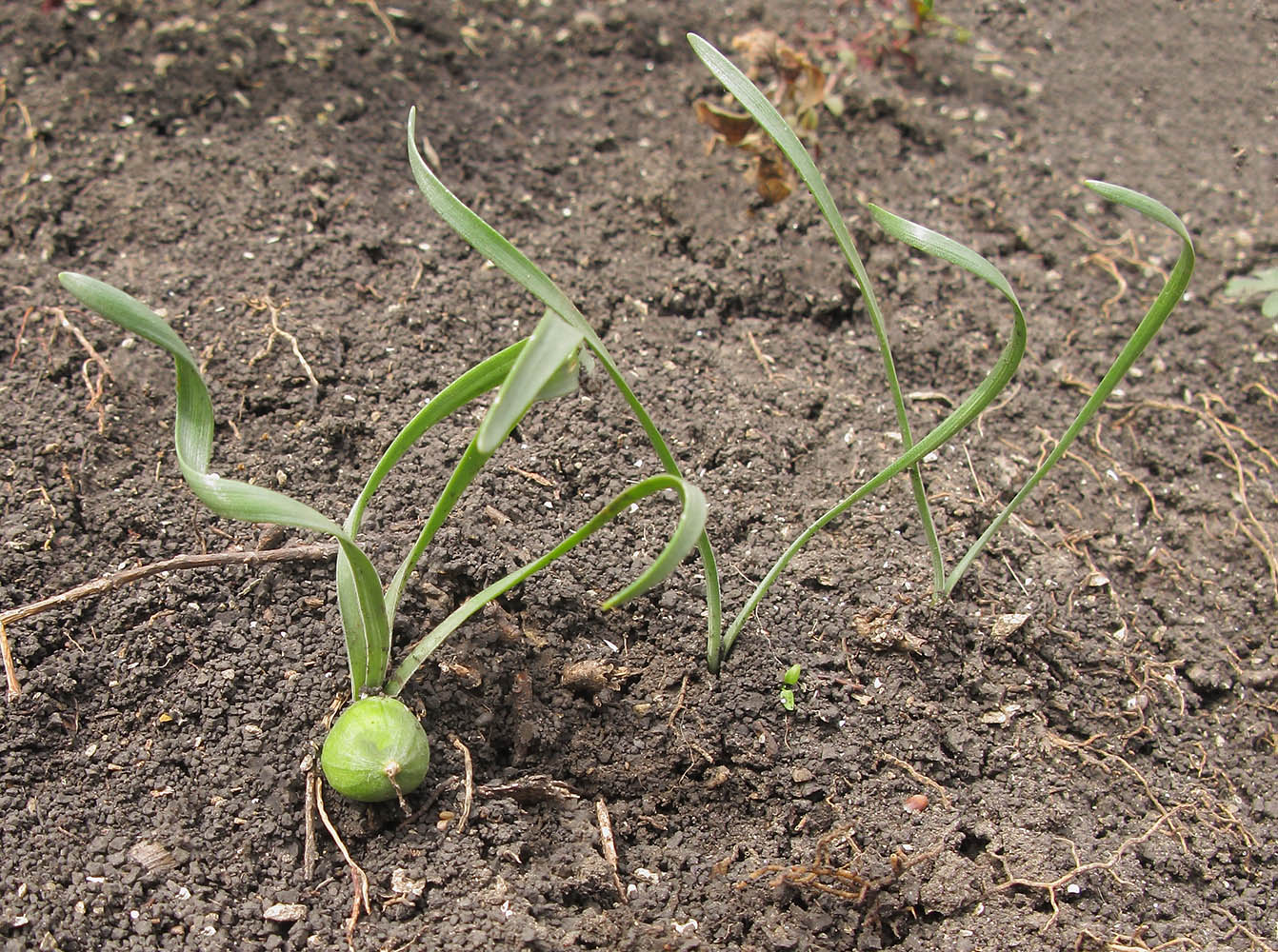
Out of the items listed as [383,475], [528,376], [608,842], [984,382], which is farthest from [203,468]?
[984,382]

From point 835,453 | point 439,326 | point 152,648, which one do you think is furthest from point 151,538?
point 835,453

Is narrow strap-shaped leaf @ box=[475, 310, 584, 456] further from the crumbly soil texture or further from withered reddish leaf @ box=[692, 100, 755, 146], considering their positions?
withered reddish leaf @ box=[692, 100, 755, 146]

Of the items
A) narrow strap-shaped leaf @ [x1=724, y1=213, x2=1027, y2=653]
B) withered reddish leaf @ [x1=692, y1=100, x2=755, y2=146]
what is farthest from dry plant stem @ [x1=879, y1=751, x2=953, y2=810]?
withered reddish leaf @ [x1=692, y1=100, x2=755, y2=146]

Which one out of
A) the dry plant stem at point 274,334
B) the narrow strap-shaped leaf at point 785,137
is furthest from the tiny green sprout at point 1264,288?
the dry plant stem at point 274,334

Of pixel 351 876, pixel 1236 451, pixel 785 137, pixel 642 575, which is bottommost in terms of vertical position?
pixel 351 876

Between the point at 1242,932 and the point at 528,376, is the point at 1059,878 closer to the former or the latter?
the point at 1242,932

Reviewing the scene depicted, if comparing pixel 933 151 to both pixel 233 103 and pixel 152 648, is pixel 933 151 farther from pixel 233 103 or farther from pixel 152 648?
pixel 152 648
